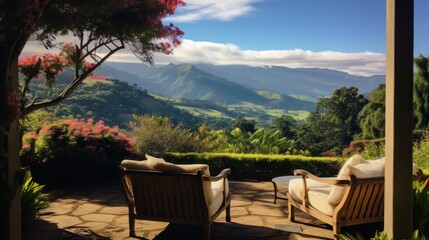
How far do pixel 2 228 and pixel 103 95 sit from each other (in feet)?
175

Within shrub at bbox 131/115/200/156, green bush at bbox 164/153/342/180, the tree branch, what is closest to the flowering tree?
the tree branch

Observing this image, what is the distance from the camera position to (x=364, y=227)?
14.5 feet

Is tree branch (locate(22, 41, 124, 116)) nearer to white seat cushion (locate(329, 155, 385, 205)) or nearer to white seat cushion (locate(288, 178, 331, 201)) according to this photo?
white seat cushion (locate(288, 178, 331, 201))

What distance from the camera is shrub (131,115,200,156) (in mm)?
9367

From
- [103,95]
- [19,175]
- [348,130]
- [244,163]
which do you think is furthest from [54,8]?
[103,95]

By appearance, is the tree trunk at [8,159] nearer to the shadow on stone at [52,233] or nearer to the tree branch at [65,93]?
the tree branch at [65,93]

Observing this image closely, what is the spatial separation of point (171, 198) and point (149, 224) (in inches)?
33.3

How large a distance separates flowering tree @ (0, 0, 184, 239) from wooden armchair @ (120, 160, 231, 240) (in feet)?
3.87

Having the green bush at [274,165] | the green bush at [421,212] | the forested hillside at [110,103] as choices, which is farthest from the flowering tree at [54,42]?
the forested hillside at [110,103]

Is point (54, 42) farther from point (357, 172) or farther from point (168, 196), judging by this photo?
point (357, 172)

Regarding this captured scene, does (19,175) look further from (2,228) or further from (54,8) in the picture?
(54,8)

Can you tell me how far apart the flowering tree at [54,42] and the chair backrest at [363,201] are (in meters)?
2.56

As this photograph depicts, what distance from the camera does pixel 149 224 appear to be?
4680 mm

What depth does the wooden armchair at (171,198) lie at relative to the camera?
389 centimetres
